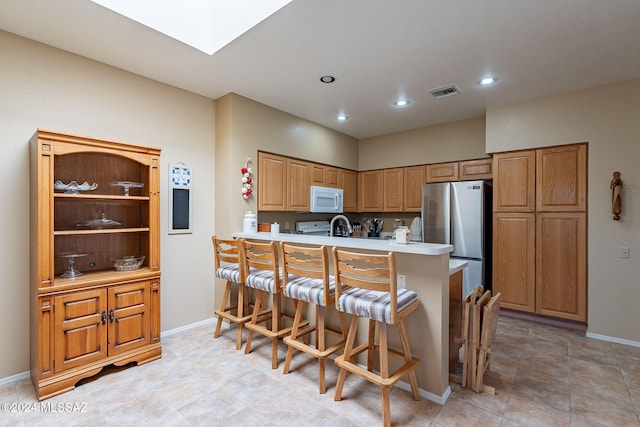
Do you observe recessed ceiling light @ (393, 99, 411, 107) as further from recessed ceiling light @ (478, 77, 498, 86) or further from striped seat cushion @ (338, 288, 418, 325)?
striped seat cushion @ (338, 288, 418, 325)

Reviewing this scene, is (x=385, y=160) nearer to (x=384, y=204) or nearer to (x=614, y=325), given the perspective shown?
(x=384, y=204)

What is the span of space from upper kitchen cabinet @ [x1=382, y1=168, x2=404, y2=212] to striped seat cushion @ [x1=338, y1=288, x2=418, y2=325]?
123 inches

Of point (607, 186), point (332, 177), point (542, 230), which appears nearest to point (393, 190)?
point (332, 177)

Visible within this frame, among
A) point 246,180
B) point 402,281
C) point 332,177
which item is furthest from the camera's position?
point 332,177

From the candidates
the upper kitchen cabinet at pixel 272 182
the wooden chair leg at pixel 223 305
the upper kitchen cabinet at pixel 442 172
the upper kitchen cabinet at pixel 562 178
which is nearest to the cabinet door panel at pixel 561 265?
the upper kitchen cabinet at pixel 562 178

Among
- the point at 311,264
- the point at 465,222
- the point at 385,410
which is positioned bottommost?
the point at 385,410

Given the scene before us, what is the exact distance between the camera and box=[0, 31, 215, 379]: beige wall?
2377mm

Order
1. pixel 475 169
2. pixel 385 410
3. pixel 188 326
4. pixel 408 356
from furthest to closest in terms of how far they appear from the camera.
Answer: pixel 475 169 → pixel 188 326 → pixel 408 356 → pixel 385 410

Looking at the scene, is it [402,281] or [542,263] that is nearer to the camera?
[402,281]

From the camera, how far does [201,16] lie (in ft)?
8.44

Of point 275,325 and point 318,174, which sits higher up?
point 318,174

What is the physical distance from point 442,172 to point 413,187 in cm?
51

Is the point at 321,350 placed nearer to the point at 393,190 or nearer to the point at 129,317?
the point at 129,317

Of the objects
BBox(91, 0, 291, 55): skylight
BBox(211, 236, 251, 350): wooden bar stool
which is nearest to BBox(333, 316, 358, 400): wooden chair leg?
BBox(211, 236, 251, 350): wooden bar stool
